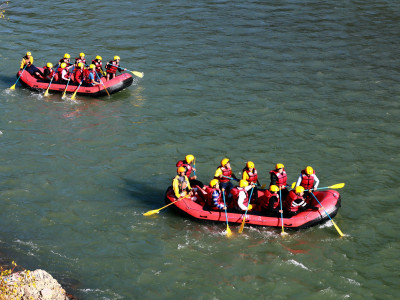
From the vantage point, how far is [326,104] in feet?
70.4

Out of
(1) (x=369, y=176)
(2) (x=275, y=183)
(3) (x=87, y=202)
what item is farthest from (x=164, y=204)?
(1) (x=369, y=176)

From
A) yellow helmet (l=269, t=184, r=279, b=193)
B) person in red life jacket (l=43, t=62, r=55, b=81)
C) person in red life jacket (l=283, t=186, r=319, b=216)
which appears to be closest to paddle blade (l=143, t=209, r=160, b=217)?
yellow helmet (l=269, t=184, r=279, b=193)

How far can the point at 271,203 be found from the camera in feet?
47.9

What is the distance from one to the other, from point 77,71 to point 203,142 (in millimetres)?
7236

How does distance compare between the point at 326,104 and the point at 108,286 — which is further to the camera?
the point at 326,104

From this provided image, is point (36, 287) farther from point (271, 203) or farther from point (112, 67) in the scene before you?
point (112, 67)

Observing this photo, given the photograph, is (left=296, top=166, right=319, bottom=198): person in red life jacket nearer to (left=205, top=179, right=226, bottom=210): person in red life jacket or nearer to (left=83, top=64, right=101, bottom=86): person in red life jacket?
(left=205, top=179, right=226, bottom=210): person in red life jacket

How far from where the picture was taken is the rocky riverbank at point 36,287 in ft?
35.0

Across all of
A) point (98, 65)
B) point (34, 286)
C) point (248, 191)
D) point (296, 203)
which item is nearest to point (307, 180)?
point (296, 203)

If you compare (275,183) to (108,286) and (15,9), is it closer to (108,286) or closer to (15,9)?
(108,286)

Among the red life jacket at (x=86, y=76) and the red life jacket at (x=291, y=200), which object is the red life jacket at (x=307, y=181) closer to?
the red life jacket at (x=291, y=200)

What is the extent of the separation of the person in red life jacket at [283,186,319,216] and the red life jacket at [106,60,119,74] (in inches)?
451

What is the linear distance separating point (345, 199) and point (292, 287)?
4.12m

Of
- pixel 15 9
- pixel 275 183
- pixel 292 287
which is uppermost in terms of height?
pixel 15 9
